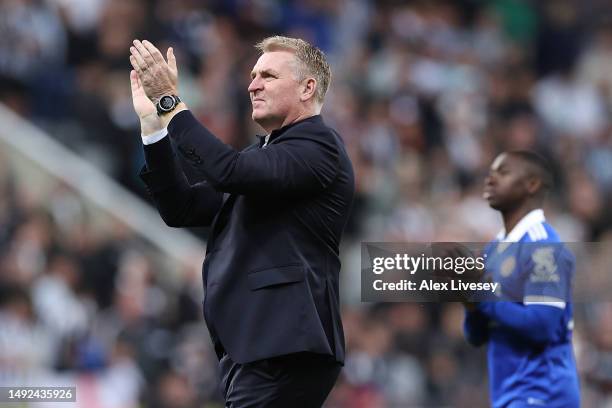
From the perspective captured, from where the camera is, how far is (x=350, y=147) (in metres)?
12.4

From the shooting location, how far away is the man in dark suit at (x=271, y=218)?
15.0 ft

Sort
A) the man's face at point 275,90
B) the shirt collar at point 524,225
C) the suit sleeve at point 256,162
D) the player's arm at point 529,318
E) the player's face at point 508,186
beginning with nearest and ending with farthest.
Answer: the suit sleeve at point 256,162
the man's face at point 275,90
the player's arm at point 529,318
the shirt collar at point 524,225
the player's face at point 508,186

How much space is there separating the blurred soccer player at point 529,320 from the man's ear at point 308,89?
49.8 inches

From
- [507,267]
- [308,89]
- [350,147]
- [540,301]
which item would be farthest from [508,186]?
[350,147]

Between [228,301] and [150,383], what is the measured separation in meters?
5.66

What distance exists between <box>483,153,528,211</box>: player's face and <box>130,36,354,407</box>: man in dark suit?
1.33 m

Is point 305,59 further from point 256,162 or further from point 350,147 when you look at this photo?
point 350,147

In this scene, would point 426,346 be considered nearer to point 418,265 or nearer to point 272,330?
Answer: point 418,265

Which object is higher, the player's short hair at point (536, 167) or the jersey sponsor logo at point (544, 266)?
the player's short hair at point (536, 167)

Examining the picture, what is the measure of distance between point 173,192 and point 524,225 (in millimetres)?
1765

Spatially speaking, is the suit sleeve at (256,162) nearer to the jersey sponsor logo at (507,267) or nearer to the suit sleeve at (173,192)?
the suit sleeve at (173,192)

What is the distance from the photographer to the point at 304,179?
4.65m

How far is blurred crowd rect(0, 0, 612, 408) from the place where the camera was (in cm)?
1037

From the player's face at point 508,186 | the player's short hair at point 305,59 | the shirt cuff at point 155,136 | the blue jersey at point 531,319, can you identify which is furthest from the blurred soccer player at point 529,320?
the shirt cuff at point 155,136
